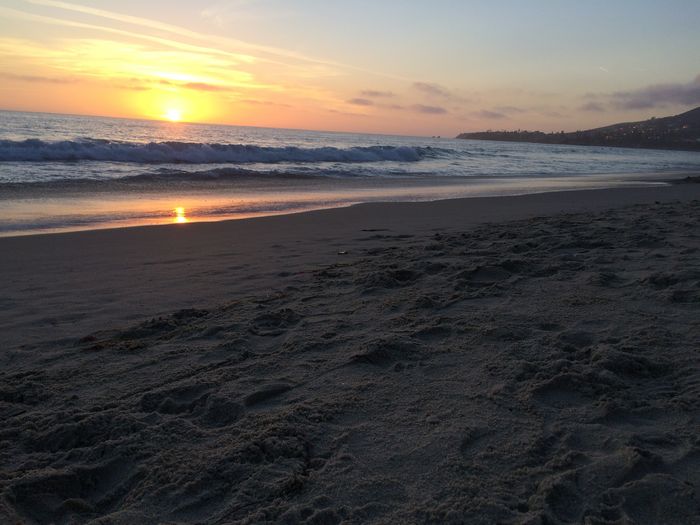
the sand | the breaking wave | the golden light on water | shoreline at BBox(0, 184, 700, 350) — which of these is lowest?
the sand

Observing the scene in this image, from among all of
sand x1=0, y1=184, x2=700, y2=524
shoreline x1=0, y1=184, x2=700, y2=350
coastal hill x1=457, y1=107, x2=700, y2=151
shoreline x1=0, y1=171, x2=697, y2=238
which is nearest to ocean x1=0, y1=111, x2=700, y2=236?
shoreline x1=0, y1=171, x2=697, y2=238

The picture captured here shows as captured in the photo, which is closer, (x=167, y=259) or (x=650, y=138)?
(x=167, y=259)

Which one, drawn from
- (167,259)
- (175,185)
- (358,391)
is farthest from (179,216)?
(358,391)

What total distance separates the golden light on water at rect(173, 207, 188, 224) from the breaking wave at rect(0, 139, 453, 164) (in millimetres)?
9556

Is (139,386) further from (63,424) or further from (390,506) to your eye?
(390,506)

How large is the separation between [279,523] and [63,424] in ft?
3.82

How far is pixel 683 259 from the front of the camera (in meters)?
4.69

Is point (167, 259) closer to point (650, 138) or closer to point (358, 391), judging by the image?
point (358, 391)

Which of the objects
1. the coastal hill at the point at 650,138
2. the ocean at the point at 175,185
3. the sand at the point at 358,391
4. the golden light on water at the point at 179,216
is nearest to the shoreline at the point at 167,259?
the sand at the point at 358,391

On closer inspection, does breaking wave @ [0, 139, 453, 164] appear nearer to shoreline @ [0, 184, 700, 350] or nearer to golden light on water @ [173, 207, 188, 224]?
golden light on water @ [173, 207, 188, 224]

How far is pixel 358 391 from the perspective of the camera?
99.3 inches

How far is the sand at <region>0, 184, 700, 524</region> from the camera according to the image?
1.81m

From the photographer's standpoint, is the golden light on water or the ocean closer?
the golden light on water

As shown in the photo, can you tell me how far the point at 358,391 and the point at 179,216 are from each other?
6.95 m
